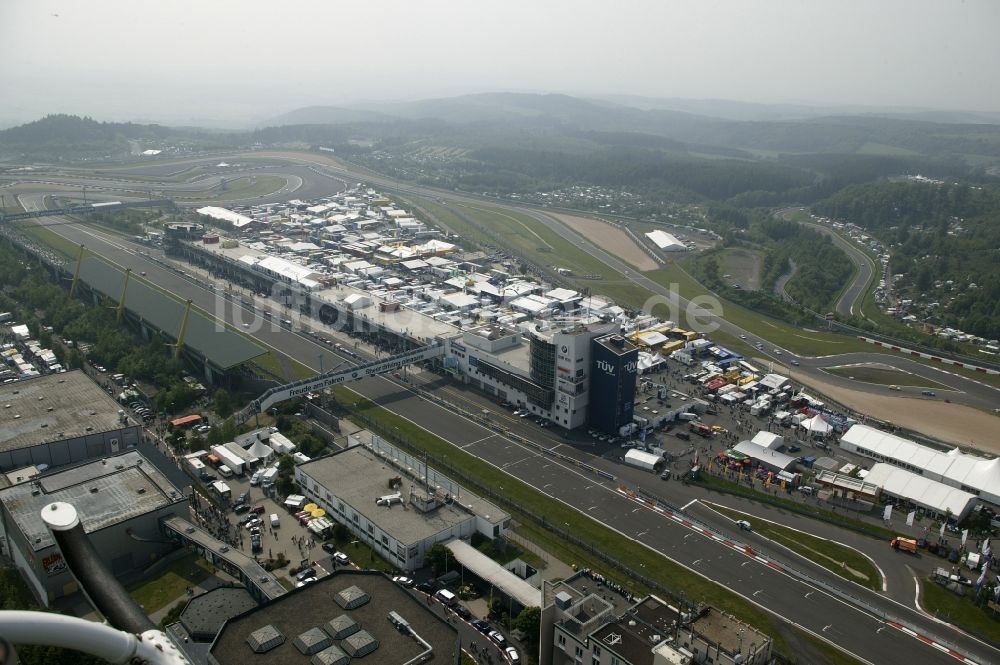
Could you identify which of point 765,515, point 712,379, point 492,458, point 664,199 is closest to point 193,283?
point 492,458

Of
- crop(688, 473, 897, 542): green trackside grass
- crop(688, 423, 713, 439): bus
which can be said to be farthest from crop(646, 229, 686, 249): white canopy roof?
crop(688, 473, 897, 542): green trackside grass

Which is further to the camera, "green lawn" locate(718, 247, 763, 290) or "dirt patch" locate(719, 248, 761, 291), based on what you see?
"green lawn" locate(718, 247, 763, 290)

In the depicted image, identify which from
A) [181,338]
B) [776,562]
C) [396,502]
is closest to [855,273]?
[776,562]

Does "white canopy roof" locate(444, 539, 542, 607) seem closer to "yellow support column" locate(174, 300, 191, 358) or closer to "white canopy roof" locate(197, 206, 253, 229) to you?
"yellow support column" locate(174, 300, 191, 358)

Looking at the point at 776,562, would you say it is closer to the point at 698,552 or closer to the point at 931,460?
the point at 698,552

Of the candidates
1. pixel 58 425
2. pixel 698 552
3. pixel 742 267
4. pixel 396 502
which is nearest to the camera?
pixel 698 552

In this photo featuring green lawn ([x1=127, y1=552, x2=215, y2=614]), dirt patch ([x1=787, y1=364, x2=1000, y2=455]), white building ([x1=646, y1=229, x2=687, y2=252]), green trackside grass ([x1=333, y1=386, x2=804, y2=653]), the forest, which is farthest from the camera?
white building ([x1=646, y1=229, x2=687, y2=252])
